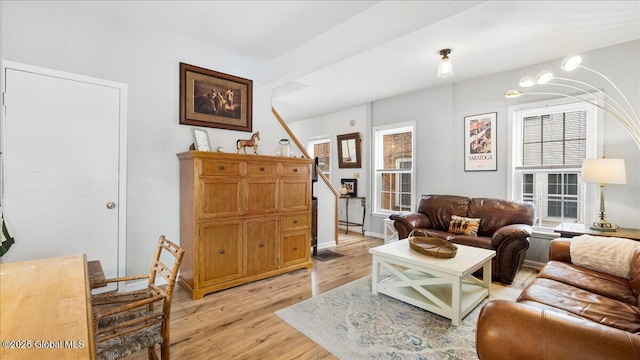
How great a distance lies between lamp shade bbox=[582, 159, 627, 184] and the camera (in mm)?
2742

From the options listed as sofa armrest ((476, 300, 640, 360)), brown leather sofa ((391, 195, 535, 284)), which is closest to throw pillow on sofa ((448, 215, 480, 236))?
brown leather sofa ((391, 195, 535, 284))

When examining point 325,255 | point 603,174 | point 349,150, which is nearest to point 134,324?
point 325,255

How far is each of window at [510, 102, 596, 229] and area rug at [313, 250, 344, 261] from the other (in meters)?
2.66

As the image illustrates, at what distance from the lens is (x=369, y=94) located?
196 inches

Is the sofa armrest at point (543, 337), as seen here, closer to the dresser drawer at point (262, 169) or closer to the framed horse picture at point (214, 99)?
the dresser drawer at point (262, 169)

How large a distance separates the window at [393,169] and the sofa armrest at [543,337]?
3.85 meters

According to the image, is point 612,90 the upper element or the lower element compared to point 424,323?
upper

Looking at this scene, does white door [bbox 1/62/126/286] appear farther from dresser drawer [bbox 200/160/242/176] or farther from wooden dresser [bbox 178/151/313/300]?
dresser drawer [bbox 200/160/242/176]

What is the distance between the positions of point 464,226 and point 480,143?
1.38 m

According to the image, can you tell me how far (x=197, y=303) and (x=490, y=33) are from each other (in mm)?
3899

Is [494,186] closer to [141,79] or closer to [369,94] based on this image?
[369,94]

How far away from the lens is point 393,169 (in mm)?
5336

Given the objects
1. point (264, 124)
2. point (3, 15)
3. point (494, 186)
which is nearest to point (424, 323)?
point (494, 186)

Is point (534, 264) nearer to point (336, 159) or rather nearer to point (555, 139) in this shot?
point (555, 139)
